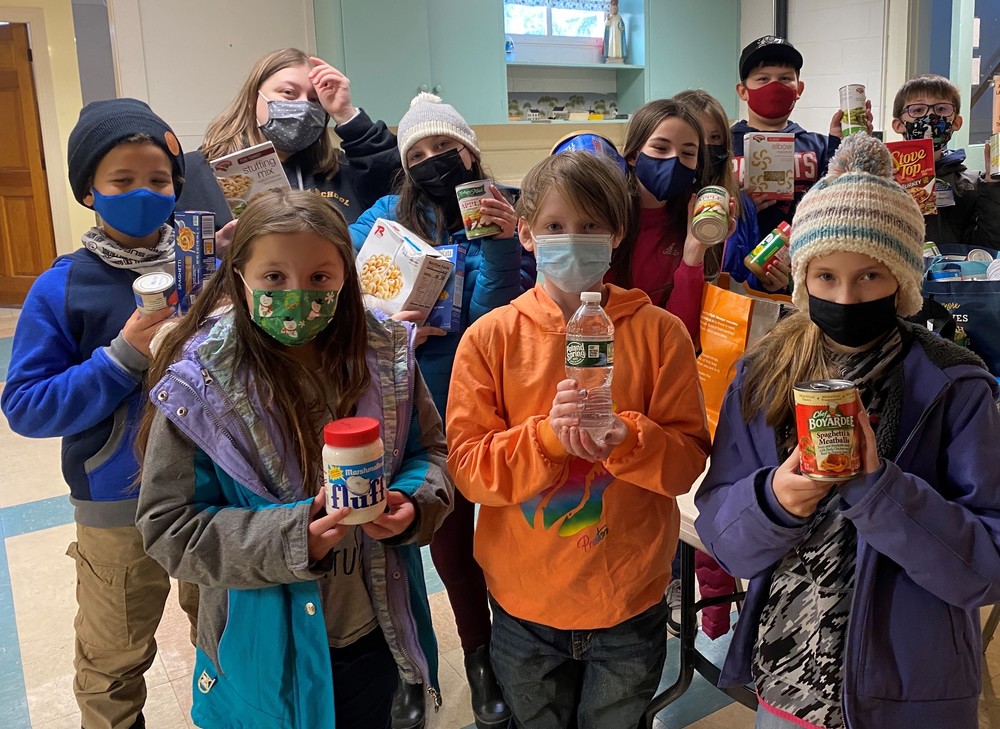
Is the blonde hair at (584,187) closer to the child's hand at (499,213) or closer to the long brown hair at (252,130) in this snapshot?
the child's hand at (499,213)

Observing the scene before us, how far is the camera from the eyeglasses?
292 centimetres

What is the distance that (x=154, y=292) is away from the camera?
150cm

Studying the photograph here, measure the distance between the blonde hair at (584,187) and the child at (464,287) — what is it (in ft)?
1.29

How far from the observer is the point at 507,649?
1562 millimetres

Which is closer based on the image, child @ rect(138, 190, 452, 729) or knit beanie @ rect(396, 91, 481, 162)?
child @ rect(138, 190, 452, 729)

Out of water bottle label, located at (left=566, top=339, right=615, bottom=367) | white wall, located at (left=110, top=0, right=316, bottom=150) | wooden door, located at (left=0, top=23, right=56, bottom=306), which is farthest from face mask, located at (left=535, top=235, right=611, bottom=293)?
wooden door, located at (left=0, top=23, right=56, bottom=306)

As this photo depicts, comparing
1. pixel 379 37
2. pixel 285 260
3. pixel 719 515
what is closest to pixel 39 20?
pixel 379 37

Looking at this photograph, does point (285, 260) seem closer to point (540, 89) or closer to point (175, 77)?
point (175, 77)

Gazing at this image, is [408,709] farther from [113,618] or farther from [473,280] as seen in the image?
[473,280]

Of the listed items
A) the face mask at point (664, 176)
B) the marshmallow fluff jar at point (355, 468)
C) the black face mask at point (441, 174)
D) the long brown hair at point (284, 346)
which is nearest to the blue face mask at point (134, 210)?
the long brown hair at point (284, 346)

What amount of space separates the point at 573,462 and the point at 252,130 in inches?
52.1

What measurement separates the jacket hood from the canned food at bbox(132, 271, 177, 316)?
662mm

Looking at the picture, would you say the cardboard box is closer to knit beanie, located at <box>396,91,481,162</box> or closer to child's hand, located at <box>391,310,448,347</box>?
child's hand, located at <box>391,310,448,347</box>

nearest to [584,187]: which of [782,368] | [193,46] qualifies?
[782,368]
